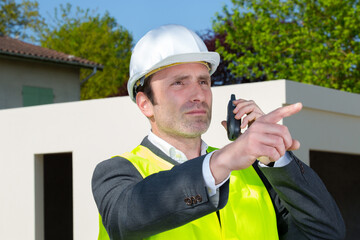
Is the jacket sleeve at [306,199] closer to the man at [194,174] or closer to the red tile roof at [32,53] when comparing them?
the man at [194,174]

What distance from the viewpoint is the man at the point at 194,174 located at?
1.67 m

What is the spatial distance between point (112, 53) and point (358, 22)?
62.4ft

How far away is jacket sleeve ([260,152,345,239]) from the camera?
2.04 metres

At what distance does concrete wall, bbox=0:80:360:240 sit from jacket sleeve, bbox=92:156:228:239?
470 cm

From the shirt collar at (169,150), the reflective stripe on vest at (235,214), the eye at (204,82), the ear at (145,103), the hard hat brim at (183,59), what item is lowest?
the reflective stripe on vest at (235,214)

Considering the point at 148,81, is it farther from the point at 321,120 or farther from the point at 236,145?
the point at 321,120

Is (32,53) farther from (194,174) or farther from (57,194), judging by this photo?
(194,174)

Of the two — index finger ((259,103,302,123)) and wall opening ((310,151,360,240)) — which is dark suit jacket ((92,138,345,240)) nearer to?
index finger ((259,103,302,123))

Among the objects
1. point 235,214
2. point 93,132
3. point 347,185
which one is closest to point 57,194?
point 93,132

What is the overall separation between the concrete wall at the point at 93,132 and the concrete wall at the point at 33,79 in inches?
407

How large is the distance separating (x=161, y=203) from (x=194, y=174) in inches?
5.2

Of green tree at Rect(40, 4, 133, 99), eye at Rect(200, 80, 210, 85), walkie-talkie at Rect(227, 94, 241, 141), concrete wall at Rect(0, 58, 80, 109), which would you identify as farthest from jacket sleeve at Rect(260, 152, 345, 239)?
green tree at Rect(40, 4, 133, 99)

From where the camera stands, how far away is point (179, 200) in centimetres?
169

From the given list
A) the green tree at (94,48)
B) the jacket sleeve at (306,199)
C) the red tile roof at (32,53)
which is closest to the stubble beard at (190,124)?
the jacket sleeve at (306,199)
